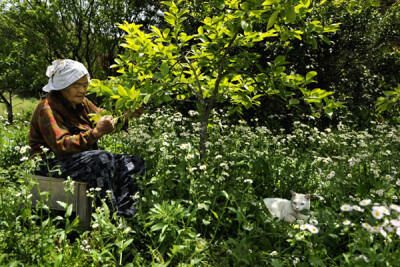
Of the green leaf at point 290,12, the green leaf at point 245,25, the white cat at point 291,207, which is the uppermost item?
the green leaf at point 290,12

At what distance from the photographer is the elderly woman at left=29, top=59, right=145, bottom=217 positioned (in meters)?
2.31

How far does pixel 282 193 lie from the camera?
290 centimetres

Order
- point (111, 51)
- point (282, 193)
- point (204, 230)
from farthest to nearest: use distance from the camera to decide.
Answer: point (111, 51) → point (282, 193) → point (204, 230)

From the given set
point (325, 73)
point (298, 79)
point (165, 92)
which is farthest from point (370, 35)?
point (165, 92)

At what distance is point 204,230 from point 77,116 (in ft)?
5.23

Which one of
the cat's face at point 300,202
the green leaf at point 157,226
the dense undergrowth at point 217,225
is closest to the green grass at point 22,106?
the dense undergrowth at point 217,225

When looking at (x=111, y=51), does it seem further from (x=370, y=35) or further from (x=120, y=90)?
(x=120, y=90)

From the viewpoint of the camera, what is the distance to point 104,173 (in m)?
2.38

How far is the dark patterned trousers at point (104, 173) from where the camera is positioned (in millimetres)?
2354

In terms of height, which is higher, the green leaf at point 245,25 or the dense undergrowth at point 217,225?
the green leaf at point 245,25

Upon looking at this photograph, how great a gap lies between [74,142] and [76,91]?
0.48 metres

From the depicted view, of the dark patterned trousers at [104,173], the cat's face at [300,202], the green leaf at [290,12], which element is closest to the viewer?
the green leaf at [290,12]

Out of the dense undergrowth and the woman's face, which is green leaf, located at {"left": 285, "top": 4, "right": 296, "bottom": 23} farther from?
the woman's face

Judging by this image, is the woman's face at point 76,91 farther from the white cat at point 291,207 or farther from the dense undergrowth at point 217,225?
the white cat at point 291,207
